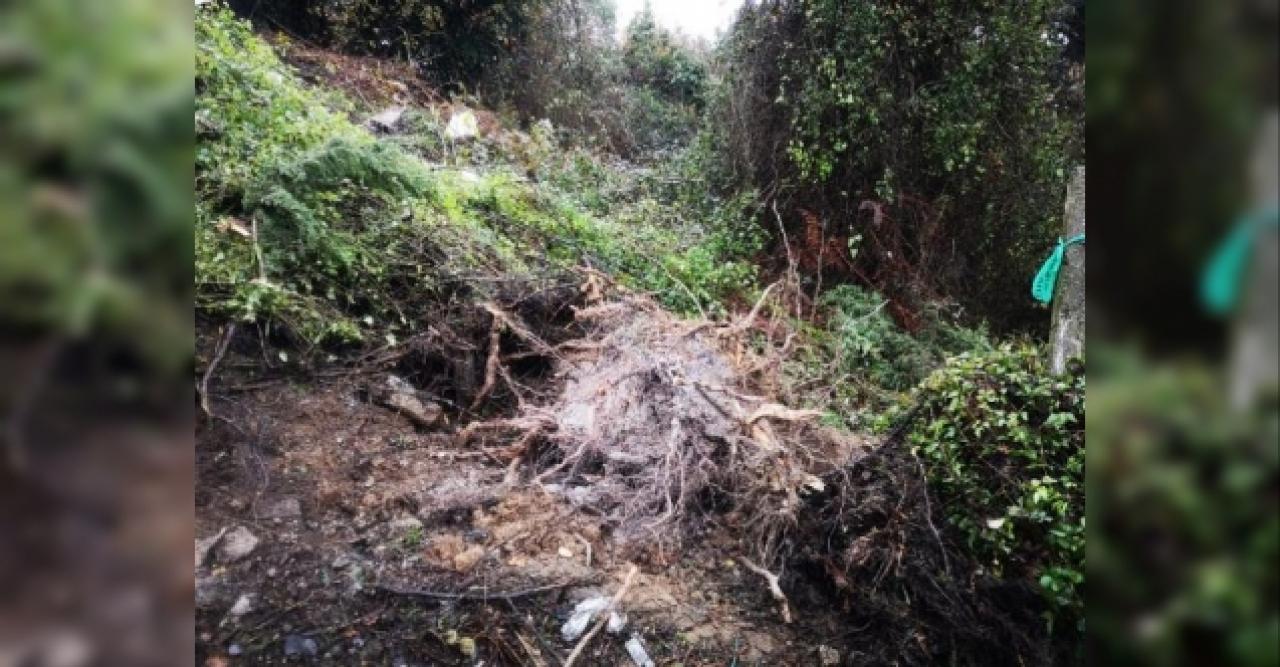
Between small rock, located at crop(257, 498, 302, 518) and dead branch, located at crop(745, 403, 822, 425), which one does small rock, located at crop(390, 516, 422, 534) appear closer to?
small rock, located at crop(257, 498, 302, 518)

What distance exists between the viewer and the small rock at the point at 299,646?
2488 mm

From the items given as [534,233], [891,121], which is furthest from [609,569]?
[891,121]

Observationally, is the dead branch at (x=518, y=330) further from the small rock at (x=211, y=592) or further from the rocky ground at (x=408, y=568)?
the small rock at (x=211, y=592)

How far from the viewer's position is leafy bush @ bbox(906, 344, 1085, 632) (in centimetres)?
243

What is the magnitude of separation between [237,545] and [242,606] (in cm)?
30

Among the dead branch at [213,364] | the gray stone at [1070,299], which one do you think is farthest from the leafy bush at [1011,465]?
the dead branch at [213,364]

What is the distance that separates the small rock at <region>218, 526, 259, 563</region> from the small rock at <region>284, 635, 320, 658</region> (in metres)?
0.41

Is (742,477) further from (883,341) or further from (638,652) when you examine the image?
(883,341)

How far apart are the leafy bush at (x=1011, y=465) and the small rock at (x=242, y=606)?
242 centimetres

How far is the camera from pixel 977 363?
10.4 feet

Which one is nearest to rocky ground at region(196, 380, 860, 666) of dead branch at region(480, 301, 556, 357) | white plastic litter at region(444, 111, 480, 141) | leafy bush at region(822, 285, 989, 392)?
dead branch at region(480, 301, 556, 357)

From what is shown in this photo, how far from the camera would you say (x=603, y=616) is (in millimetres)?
2947
